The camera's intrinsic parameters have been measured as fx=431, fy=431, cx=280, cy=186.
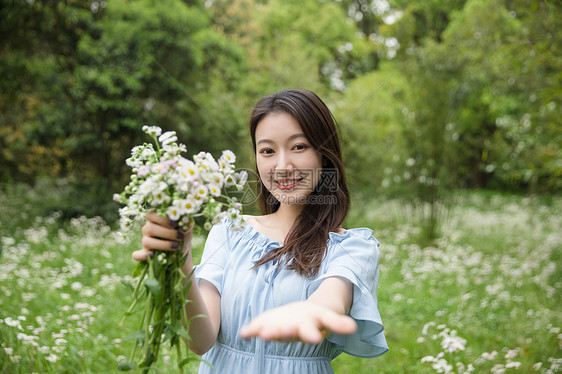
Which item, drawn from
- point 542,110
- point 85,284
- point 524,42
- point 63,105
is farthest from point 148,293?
point 63,105

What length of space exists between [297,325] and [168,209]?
0.44 m

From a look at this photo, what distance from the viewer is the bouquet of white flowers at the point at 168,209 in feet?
3.61

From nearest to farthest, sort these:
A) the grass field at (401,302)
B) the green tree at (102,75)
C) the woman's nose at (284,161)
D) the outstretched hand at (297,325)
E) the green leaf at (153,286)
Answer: the outstretched hand at (297,325)
the green leaf at (153,286)
the woman's nose at (284,161)
the grass field at (401,302)
the green tree at (102,75)

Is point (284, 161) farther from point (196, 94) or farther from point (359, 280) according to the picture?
point (196, 94)

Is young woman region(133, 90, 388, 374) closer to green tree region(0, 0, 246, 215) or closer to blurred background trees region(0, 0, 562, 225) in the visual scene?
blurred background trees region(0, 0, 562, 225)

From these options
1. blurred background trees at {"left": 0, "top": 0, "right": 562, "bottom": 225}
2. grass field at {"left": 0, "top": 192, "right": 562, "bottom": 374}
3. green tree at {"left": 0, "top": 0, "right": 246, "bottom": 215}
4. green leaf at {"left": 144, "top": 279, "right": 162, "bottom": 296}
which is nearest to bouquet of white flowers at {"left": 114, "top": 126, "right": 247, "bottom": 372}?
green leaf at {"left": 144, "top": 279, "right": 162, "bottom": 296}

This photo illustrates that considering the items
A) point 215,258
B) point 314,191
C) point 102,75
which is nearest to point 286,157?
point 314,191

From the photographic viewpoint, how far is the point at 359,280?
1496mm

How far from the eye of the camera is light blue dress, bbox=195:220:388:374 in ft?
5.02

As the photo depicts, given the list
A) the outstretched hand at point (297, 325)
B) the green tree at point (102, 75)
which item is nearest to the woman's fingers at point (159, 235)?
the outstretched hand at point (297, 325)

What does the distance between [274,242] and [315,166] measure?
0.35 meters

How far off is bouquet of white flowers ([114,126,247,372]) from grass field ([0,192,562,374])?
55 cm

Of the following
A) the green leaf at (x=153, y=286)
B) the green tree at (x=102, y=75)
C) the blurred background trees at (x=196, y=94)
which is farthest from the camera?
the green tree at (x=102, y=75)

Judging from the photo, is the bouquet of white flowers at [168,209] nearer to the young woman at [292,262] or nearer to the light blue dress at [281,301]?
the young woman at [292,262]
